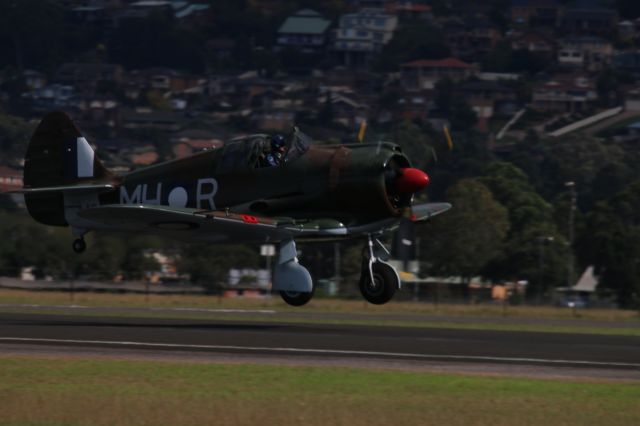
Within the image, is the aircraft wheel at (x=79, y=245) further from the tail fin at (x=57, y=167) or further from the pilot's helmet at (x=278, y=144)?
the pilot's helmet at (x=278, y=144)

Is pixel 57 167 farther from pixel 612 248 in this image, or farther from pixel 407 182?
pixel 612 248

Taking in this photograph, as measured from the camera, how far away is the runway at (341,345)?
22.3 m

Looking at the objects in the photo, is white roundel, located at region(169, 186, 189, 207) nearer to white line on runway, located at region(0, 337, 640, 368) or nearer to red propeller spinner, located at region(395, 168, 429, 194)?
red propeller spinner, located at region(395, 168, 429, 194)

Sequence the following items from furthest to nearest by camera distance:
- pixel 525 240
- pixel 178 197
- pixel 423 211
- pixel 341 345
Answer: pixel 525 240, pixel 423 211, pixel 178 197, pixel 341 345

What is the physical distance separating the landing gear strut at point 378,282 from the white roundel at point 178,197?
152 inches

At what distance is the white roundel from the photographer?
29.3m

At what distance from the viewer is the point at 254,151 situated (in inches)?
1122

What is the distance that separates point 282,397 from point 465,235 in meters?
83.2

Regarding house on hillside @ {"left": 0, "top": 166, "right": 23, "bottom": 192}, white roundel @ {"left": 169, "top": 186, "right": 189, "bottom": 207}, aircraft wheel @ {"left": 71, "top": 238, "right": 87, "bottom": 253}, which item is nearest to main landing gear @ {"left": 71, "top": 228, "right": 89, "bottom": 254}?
aircraft wheel @ {"left": 71, "top": 238, "right": 87, "bottom": 253}

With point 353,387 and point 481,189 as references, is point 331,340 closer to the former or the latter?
point 353,387

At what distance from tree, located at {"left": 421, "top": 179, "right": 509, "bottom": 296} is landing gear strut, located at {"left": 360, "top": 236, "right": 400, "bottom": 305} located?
232 ft

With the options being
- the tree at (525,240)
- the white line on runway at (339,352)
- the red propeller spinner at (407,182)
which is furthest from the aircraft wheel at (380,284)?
the tree at (525,240)

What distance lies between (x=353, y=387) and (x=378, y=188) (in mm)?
8423

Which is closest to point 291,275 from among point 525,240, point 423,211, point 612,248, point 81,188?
point 423,211
